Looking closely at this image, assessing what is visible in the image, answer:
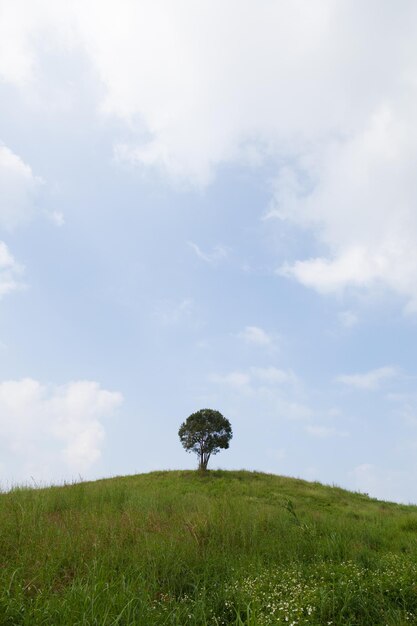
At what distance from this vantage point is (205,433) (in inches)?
1303

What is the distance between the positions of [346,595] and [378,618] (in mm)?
394

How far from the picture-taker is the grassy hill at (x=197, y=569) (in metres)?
4.59

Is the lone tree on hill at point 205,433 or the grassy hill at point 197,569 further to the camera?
the lone tree on hill at point 205,433

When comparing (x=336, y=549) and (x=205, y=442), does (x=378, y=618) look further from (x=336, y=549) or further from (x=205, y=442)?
(x=205, y=442)

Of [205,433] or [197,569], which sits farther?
[205,433]

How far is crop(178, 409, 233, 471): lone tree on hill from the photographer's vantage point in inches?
1296

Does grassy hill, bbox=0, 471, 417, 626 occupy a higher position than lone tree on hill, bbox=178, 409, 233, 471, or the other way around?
lone tree on hill, bbox=178, 409, 233, 471

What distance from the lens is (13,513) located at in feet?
28.8

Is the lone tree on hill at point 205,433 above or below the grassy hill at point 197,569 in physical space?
above

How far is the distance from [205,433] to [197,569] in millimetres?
27297

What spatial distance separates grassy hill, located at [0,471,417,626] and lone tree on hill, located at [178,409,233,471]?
22.6 m

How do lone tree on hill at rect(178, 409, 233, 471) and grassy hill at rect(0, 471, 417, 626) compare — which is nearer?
grassy hill at rect(0, 471, 417, 626)

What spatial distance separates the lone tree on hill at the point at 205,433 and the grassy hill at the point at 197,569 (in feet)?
74.1

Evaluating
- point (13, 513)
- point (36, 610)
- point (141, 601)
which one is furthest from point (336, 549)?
point (13, 513)
